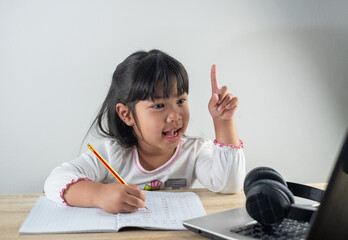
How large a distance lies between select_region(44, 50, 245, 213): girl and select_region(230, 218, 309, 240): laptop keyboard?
0.32m

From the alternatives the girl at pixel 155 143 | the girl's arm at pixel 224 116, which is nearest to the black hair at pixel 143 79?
the girl at pixel 155 143

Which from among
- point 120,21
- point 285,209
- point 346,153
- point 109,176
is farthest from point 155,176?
point 120,21

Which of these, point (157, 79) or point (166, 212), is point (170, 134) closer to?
point (157, 79)

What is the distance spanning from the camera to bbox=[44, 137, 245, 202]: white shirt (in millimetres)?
1008

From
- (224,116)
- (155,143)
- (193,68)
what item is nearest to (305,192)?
(224,116)

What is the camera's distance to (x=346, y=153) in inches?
13.3

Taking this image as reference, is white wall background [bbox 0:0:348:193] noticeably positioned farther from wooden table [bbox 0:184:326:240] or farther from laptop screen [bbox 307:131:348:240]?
laptop screen [bbox 307:131:348:240]

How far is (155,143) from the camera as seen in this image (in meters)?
1.11

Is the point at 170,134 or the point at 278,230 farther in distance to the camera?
the point at 170,134

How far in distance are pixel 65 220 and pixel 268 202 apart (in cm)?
38

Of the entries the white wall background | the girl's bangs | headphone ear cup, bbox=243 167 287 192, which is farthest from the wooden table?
the white wall background

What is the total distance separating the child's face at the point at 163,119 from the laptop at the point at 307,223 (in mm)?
369

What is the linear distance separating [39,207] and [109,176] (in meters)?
0.34

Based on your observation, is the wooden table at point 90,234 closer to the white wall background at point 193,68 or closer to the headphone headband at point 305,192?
the headphone headband at point 305,192
